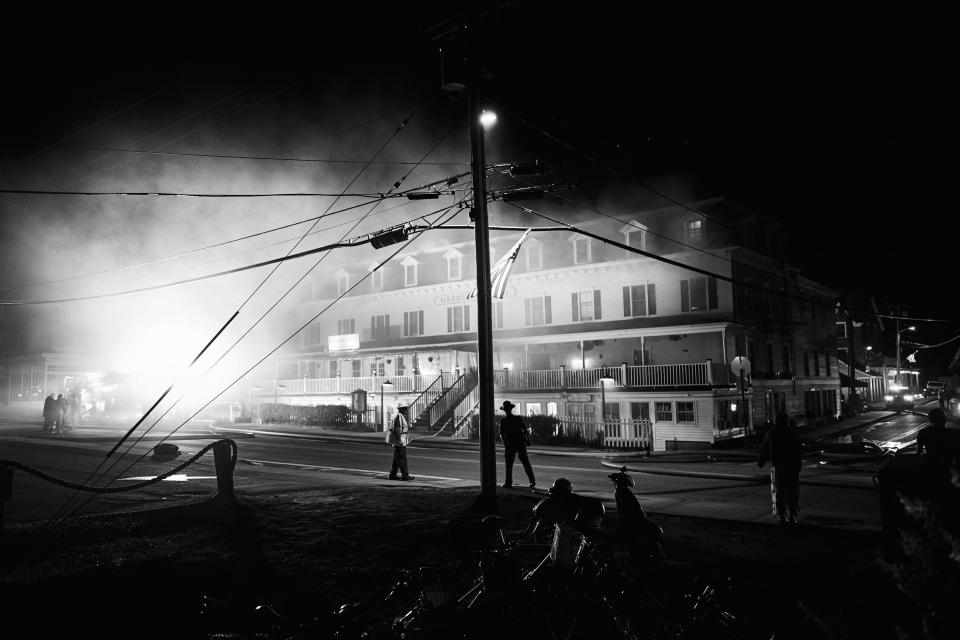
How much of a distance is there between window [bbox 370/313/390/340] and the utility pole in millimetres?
28182

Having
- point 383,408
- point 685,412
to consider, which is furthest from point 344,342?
point 685,412

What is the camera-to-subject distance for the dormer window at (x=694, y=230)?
1098 inches

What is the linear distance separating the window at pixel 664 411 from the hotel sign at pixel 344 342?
18752 mm

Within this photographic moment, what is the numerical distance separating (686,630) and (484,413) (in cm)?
587

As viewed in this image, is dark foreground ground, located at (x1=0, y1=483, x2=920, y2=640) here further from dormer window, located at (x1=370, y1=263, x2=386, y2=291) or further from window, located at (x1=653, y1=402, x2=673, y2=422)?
dormer window, located at (x1=370, y1=263, x2=386, y2=291)

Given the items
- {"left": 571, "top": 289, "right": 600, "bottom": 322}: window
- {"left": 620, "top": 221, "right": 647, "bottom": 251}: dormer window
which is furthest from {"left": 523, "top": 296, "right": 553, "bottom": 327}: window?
{"left": 620, "top": 221, "right": 647, "bottom": 251}: dormer window

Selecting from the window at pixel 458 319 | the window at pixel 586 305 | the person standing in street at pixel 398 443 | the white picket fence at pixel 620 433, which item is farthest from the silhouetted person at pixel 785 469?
the window at pixel 458 319

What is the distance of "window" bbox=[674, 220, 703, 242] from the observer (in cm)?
2789

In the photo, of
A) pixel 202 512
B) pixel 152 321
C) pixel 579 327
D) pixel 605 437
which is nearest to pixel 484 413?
pixel 202 512

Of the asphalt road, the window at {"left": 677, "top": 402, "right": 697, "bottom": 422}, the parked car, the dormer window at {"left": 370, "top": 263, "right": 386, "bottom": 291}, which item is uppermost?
the dormer window at {"left": 370, "top": 263, "right": 386, "bottom": 291}

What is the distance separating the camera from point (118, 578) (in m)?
6.15

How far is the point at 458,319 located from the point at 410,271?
4.75 metres

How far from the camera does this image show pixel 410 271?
121ft

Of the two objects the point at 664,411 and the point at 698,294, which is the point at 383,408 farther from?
the point at 698,294
